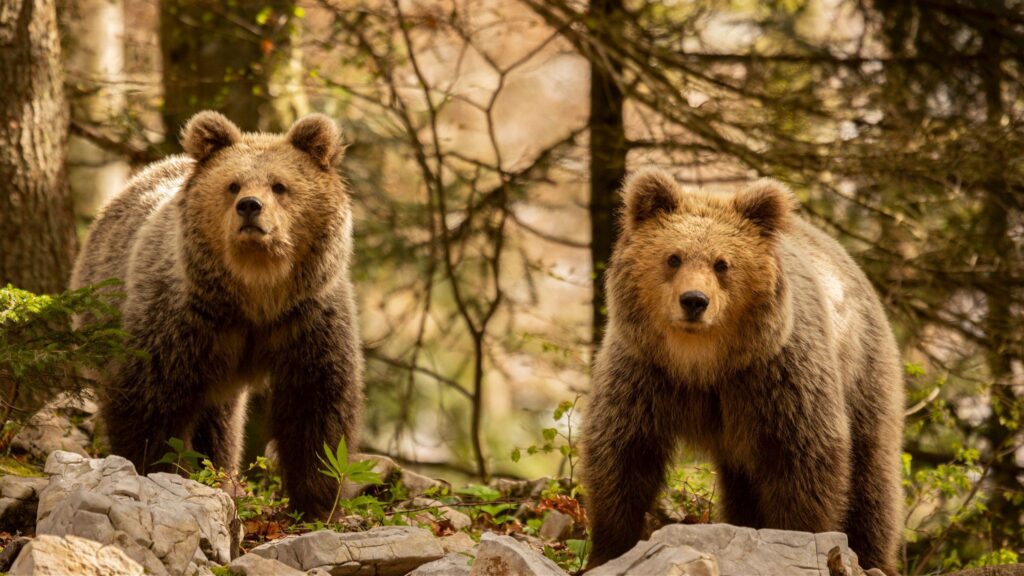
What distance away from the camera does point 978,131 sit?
8.66m

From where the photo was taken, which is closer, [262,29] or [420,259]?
[262,29]

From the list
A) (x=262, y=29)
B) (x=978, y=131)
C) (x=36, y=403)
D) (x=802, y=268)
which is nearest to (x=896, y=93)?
(x=978, y=131)

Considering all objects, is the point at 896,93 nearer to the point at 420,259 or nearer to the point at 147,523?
the point at 420,259

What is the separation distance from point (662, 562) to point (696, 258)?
178 centimetres

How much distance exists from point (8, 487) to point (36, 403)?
65.4 inches

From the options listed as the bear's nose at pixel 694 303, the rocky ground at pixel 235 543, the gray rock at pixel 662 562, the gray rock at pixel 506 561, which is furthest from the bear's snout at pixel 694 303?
the gray rock at pixel 506 561

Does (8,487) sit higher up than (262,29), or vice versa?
(262,29)

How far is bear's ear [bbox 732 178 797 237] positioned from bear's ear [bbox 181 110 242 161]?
9.38ft

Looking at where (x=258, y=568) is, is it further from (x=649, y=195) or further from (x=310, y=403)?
(x=649, y=195)

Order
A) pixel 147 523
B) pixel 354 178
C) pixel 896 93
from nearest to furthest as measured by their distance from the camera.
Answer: pixel 147 523
pixel 896 93
pixel 354 178

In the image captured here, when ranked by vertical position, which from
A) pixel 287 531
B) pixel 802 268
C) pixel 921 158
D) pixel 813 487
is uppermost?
pixel 921 158

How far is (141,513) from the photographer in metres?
4.35

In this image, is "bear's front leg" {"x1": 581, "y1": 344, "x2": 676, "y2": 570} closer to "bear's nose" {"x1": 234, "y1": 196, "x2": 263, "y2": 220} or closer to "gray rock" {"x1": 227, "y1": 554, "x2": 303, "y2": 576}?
"gray rock" {"x1": 227, "y1": 554, "x2": 303, "y2": 576}

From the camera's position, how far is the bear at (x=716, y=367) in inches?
222
